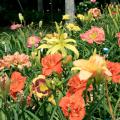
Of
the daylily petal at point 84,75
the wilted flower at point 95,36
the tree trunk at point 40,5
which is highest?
the daylily petal at point 84,75

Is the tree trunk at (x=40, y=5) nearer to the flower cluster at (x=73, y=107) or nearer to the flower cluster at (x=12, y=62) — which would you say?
the flower cluster at (x=12, y=62)

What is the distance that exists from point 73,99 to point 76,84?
16 centimetres

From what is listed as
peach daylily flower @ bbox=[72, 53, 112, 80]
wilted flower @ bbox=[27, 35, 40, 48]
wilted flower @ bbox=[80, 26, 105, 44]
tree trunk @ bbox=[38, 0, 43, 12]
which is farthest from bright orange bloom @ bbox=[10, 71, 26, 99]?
tree trunk @ bbox=[38, 0, 43, 12]

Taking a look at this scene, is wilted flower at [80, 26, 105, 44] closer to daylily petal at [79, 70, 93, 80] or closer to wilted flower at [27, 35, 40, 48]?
wilted flower at [27, 35, 40, 48]

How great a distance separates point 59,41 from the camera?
2.57 m

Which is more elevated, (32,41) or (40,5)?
(32,41)

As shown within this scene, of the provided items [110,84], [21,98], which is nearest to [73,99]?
[21,98]

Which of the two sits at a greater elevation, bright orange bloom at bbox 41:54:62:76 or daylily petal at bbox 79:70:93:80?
daylily petal at bbox 79:70:93:80

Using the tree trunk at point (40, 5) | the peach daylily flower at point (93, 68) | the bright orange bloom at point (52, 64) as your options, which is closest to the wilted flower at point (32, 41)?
the bright orange bloom at point (52, 64)

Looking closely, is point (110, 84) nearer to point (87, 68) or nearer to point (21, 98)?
point (21, 98)

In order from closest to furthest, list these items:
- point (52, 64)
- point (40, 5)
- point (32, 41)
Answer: point (52, 64) < point (32, 41) < point (40, 5)

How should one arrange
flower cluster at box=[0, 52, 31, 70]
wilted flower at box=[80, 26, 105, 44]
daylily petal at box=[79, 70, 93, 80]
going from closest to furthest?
daylily petal at box=[79, 70, 93, 80], flower cluster at box=[0, 52, 31, 70], wilted flower at box=[80, 26, 105, 44]

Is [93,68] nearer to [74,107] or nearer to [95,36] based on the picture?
[74,107]

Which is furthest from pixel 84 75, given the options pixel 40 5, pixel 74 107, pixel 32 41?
pixel 40 5
